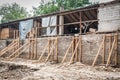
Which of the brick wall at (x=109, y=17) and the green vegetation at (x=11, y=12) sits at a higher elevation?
the green vegetation at (x=11, y=12)

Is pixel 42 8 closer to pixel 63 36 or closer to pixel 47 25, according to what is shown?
pixel 47 25

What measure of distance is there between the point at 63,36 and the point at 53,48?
1304 mm

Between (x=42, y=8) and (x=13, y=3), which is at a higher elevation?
(x=13, y=3)

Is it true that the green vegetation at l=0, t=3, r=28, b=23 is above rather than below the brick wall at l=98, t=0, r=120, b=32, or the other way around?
above

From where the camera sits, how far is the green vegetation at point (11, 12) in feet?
125

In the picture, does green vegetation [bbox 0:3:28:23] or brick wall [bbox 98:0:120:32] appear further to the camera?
green vegetation [bbox 0:3:28:23]

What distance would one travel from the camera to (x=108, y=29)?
12297 millimetres

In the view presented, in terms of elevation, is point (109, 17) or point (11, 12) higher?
point (11, 12)

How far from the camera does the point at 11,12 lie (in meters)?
39.9

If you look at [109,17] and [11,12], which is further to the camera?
[11,12]

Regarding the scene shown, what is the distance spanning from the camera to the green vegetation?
3825 centimetres

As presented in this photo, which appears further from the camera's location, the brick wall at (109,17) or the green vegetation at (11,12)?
the green vegetation at (11,12)

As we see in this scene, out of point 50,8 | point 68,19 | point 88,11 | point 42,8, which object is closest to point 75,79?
point 88,11

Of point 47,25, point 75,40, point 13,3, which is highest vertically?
point 13,3
